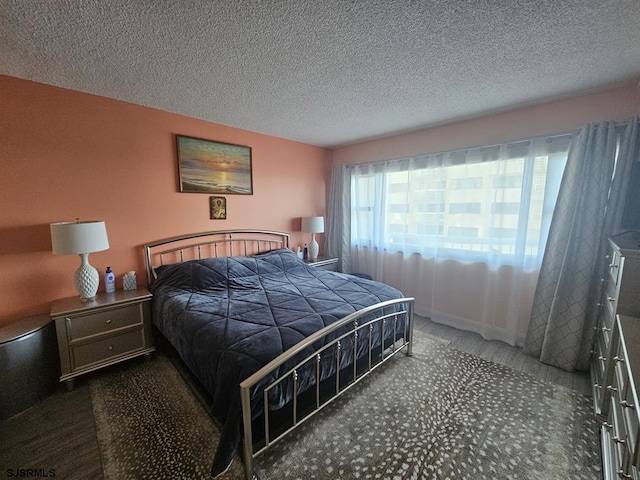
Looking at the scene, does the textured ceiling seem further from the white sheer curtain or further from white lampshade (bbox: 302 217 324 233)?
white lampshade (bbox: 302 217 324 233)

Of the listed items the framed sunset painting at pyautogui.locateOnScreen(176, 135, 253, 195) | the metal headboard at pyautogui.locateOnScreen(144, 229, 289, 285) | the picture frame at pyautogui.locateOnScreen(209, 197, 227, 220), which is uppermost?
the framed sunset painting at pyautogui.locateOnScreen(176, 135, 253, 195)

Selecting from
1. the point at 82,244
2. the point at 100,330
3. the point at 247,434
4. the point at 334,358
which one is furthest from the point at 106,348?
the point at 334,358

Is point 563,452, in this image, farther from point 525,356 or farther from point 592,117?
point 592,117

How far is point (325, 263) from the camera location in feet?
13.3

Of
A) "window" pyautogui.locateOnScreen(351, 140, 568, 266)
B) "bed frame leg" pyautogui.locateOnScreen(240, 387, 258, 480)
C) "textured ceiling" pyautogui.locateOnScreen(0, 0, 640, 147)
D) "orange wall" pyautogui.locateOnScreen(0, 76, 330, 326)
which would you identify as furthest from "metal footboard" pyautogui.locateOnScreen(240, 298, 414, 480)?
"orange wall" pyautogui.locateOnScreen(0, 76, 330, 326)

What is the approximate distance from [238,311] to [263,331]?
436 millimetres

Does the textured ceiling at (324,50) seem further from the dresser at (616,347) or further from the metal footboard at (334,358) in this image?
the metal footboard at (334,358)

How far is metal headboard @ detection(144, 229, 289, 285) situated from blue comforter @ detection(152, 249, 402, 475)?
24 centimetres

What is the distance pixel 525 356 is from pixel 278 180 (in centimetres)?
361

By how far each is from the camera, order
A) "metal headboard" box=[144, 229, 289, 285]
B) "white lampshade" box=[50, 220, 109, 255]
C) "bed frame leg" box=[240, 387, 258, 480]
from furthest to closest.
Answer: "metal headboard" box=[144, 229, 289, 285] < "white lampshade" box=[50, 220, 109, 255] < "bed frame leg" box=[240, 387, 258, 480]

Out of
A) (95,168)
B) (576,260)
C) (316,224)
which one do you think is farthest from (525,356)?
(95,168)

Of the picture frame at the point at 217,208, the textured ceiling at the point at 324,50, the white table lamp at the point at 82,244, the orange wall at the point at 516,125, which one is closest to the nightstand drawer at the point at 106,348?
the white table lamp at the point at 82,244

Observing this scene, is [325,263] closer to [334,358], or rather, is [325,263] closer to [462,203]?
[462,203]

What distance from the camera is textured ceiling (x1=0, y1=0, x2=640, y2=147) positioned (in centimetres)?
138
